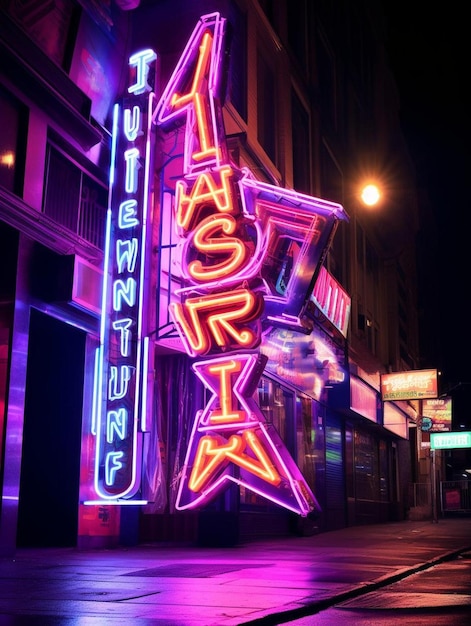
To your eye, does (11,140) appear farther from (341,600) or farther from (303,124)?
(303,124)

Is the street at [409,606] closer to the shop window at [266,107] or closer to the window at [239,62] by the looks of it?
the window at [239,62]

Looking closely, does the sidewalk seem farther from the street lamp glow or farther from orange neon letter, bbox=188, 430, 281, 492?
the street lamp glow

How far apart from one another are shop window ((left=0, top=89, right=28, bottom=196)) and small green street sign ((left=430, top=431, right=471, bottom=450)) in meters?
27.3

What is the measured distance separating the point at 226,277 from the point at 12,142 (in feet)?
16.9

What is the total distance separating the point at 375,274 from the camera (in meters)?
41.2

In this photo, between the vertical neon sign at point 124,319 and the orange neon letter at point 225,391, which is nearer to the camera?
the vertical neon sign at point 124,319

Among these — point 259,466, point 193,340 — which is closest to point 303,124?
point 193,340

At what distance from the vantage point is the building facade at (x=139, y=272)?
15516mm

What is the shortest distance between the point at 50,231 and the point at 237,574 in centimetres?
762

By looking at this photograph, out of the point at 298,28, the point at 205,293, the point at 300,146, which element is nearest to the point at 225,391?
the point at 205,293

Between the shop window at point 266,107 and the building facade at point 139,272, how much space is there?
0.42 ft

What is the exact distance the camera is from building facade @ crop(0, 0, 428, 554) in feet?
50.9

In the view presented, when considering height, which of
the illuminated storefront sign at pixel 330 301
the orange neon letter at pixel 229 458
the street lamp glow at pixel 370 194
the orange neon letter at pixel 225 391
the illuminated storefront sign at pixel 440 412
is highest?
the street lamp glow at pixel 370 194

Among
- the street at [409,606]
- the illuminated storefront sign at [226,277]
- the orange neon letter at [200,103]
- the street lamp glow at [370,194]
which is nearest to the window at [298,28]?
the street lamp glow at [370,194]
